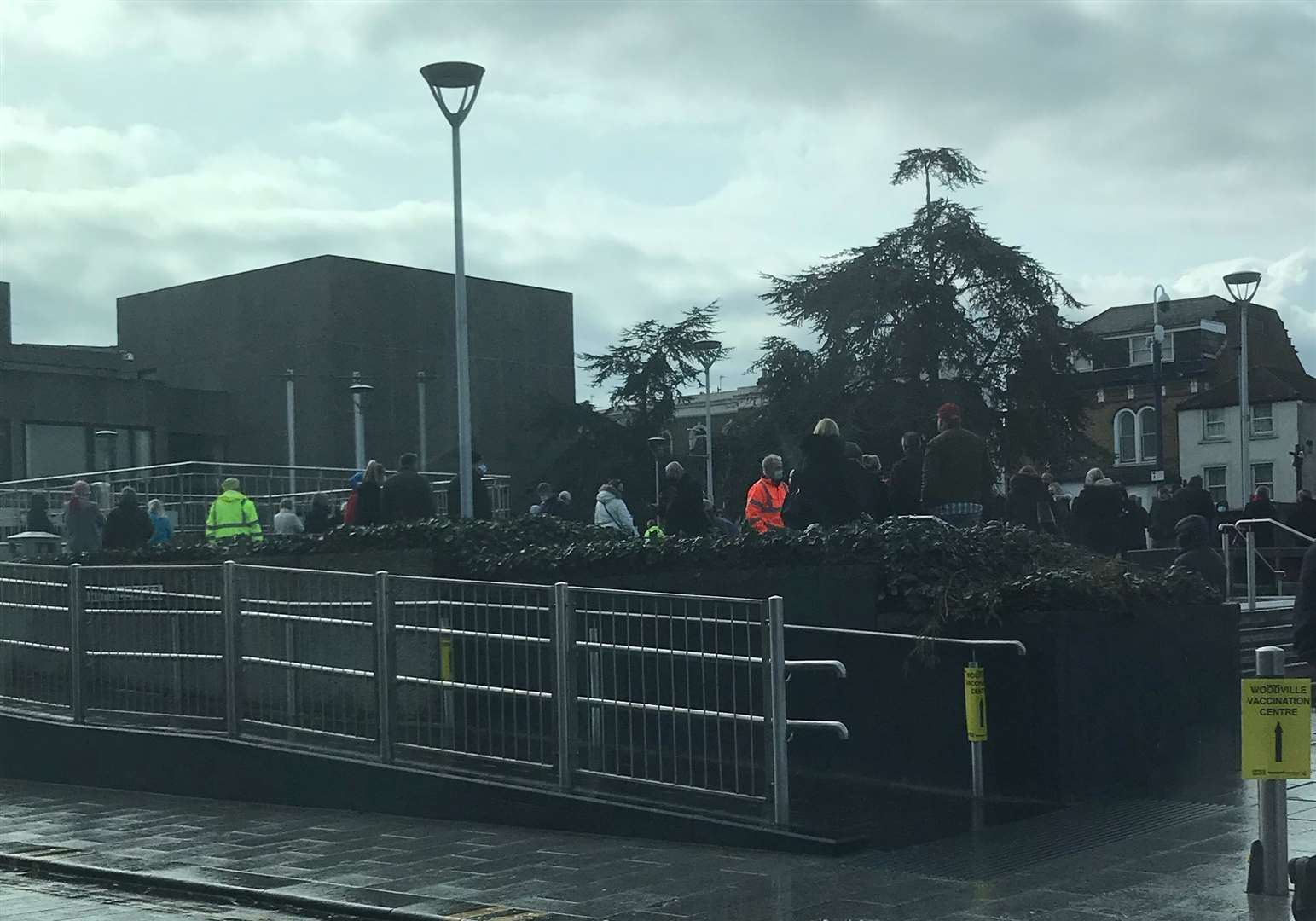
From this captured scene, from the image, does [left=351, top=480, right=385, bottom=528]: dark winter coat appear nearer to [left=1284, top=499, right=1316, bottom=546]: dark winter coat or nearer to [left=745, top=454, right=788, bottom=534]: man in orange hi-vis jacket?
[left=745, top=454, right=788, bottom=534]: man in orange hi-vis jacket

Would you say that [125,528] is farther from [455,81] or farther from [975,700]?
[975,700]

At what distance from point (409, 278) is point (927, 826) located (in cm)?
5417

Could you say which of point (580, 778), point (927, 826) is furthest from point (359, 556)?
point (927, 826)

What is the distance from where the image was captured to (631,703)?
9359 millimetres

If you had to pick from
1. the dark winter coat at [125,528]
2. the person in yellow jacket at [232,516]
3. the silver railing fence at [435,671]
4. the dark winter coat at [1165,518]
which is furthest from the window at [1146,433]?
the silver railing fence at [435,671]

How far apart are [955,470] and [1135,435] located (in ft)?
223

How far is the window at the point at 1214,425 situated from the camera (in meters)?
73.3

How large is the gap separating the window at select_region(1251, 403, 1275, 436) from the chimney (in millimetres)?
49143

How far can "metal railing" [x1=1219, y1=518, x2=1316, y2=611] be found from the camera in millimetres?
19969

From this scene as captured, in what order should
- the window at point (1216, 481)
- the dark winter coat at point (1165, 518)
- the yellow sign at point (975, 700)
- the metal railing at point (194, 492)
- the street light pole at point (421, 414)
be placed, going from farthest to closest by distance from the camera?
the window at point (1216, 481) → the street light pole at point (421, 414) → the metal railing at point (194, 492) → the dark winter coat at point (1165, 518) → the yellow sign at point (975, 700)

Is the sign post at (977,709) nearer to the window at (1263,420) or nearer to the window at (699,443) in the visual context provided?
the window at (699,443)

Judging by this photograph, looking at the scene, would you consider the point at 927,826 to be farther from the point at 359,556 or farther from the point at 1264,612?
the point at 1264,612

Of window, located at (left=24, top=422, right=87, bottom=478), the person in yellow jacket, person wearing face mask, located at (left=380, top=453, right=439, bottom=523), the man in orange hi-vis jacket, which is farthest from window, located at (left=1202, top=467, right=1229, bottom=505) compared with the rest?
person wearing face mask, located at (left=380, top=453, right=439, bottom=523)

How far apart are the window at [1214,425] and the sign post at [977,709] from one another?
6724 cm
